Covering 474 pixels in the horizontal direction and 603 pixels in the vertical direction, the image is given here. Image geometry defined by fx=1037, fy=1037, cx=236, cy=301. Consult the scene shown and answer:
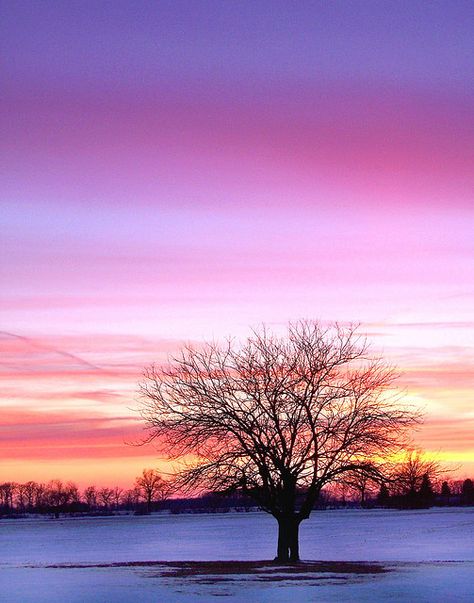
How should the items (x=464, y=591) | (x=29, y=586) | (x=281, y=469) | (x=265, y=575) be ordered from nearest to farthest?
(x=464, y=591) < (x=29, y=586) < (x=265, y=575) < (x=281, y=469)

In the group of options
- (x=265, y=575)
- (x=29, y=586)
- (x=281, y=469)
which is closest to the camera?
(x=29, y=586)

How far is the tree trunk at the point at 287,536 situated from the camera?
39.5 meters

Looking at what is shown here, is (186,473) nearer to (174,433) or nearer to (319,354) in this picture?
(174,433)

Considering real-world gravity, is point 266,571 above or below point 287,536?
below

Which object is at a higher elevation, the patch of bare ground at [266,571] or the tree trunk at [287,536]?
the tree trunk at [287,536]

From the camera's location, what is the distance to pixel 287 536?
3988cm

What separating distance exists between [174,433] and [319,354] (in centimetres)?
642

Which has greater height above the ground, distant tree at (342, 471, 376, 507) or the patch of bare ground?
distant tree at (342, 471, 376, 507)

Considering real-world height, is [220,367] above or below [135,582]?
above

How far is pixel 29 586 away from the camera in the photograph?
30594mm

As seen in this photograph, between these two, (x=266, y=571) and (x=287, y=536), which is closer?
(x=266, y=571)

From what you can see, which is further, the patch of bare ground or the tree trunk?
the tree trunk

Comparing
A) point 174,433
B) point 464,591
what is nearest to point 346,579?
point 464,591

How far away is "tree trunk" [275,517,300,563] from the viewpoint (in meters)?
39.5
